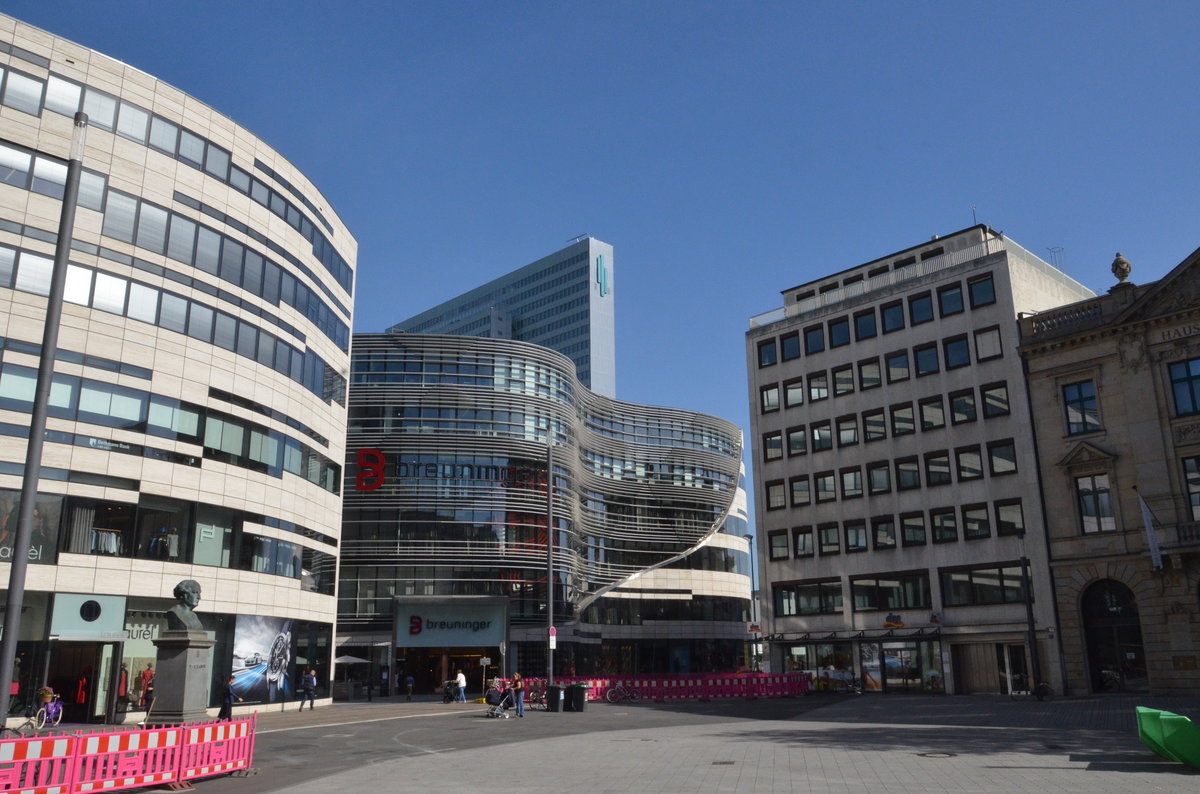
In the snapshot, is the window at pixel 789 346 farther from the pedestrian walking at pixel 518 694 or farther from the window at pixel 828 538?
the pedestrian walking at pixel 518 694

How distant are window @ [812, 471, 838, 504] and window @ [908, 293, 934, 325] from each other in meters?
9.76

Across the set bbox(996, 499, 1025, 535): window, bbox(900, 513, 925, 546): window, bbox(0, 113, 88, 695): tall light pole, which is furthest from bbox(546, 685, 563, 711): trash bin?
bbox(0, 113, 88, 695): tall light pole

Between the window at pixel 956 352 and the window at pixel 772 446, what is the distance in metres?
11.3

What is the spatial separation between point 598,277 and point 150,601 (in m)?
150

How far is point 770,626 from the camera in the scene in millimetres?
56500

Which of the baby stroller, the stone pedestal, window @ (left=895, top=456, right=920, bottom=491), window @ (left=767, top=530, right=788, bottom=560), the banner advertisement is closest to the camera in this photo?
the stone pedestal

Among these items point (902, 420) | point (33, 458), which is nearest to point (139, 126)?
point (33, 458)

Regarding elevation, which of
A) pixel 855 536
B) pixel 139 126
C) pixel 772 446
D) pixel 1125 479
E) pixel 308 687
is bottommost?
pixel 308 687

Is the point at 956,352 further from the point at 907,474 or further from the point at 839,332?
the point at 839,332

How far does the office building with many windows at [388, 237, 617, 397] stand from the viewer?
174 metres

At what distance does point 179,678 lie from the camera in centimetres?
1877

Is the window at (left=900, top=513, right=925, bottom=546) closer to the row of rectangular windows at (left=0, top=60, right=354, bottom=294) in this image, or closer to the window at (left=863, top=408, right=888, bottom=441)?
the window at (left=863, top=408, right=888, bottom=441)

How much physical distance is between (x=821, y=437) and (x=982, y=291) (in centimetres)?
1217

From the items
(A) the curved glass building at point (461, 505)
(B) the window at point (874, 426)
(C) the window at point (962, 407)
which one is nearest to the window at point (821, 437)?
(B) the window at point (874, 426)
